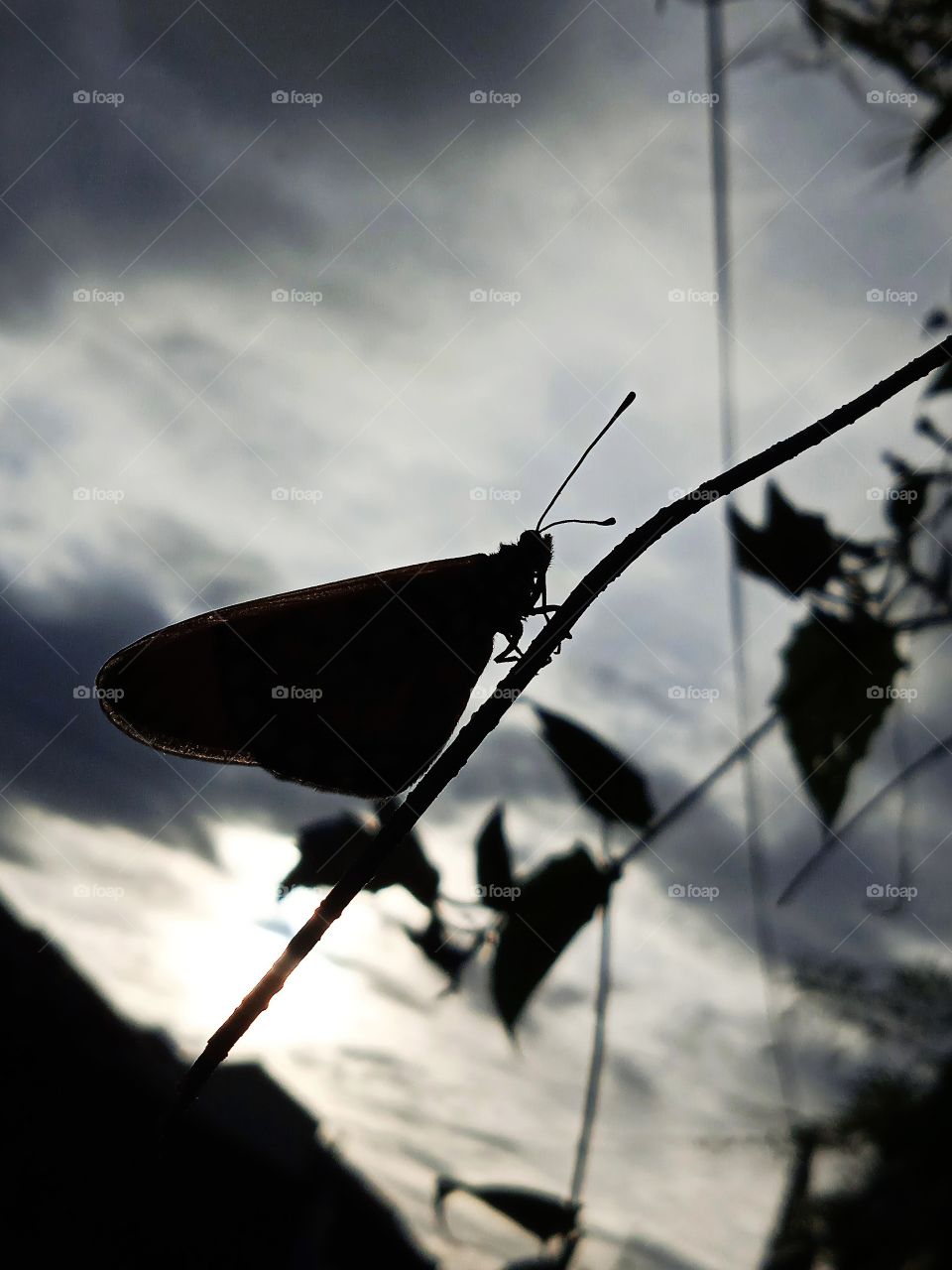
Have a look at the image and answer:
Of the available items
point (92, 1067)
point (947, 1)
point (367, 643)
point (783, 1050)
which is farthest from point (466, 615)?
point (92, 1067)

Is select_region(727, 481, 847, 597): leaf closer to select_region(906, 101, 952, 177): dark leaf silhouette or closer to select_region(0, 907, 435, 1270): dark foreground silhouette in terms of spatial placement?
select_region(906, 101, 952, 177): dark leaf silhouette

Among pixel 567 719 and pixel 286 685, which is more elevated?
pixel 567 719

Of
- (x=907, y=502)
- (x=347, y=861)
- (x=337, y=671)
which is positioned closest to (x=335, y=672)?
(x=337, y=671)

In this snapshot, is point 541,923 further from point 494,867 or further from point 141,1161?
point 141,1161

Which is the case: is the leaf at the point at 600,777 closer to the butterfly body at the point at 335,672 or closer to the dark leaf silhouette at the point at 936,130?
the butterfly body at the point at 335,672

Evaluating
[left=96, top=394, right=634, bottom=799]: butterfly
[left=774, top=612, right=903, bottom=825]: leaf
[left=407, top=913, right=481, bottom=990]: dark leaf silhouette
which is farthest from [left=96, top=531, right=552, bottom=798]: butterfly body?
[left=774, top=612, right=903, bottom=825]: leaf

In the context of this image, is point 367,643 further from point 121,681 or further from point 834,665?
point 834,665
